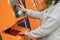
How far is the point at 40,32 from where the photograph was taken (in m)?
1.55

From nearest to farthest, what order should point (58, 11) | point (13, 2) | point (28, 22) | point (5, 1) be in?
1. point (58, 11)
2. point (5, 1)
3. point (13, 2)
4. point (28, 22)

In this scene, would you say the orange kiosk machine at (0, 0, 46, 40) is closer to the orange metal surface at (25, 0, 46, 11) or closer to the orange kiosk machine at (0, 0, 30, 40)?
the orange kiosk machine at (0, 0, 30, 40)

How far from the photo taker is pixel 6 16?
171cm

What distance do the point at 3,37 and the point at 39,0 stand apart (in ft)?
2.93

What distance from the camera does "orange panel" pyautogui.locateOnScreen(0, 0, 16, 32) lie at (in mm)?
1680

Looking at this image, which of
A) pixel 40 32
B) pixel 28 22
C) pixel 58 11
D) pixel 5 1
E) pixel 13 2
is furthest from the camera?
pixel 28 22

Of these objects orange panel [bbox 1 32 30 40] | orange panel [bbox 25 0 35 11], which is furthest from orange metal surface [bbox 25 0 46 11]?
orange panel [bbox 1 32 30 40]

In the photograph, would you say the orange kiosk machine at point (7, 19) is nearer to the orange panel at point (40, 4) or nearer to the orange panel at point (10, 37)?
the orange panel at point (10, 37)

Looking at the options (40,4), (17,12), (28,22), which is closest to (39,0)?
(40,4)

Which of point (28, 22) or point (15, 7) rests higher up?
point (15, 7)

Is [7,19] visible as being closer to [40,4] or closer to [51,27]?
[51,27]

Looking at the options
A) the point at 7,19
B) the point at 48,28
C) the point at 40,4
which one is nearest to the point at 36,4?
the point at 40,4

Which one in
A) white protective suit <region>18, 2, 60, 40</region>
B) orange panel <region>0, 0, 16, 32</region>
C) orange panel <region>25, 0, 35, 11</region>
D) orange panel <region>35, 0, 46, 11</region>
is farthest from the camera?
orange panel <region>35, 0, 46, 11</region>

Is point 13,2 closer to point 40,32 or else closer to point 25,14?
point 25,14
